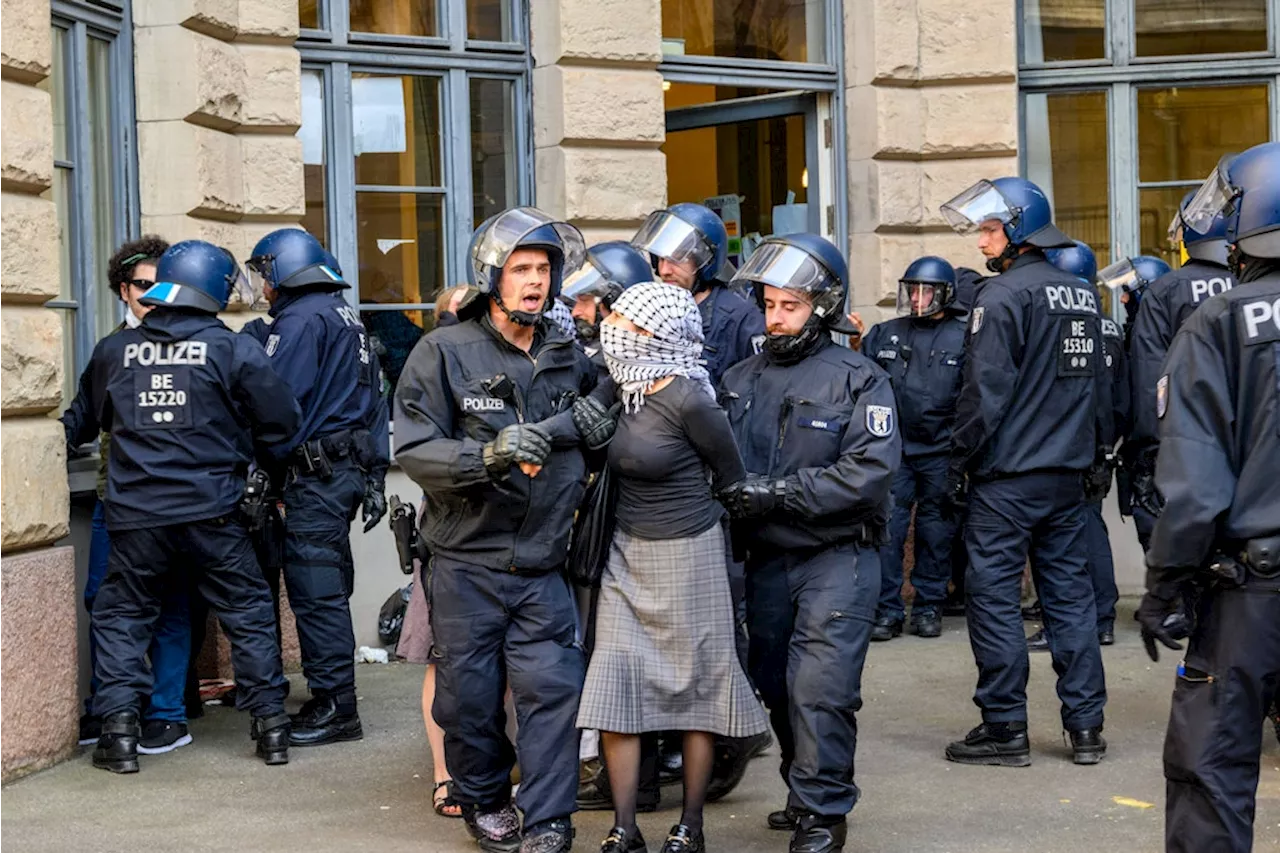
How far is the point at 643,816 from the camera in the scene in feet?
20.1

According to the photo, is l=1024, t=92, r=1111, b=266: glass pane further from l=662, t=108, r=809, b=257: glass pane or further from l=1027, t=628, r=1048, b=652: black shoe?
l=1027, t=628, r=1048, b=652: black shoe

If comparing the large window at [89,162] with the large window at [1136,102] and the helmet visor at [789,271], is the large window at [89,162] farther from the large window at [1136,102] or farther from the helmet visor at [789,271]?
the large window at [1136,102]

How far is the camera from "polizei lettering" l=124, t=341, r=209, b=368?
695cm

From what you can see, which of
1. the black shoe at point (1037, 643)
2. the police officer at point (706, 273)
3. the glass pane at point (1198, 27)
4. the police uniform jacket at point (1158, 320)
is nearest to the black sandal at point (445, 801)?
the police officer at point (706, 273)

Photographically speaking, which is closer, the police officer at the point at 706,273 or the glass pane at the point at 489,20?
the police officer at the point at 706,273

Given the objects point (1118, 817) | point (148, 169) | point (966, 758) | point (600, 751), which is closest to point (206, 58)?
point (148, 169)

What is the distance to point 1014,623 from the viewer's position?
22.5 ft

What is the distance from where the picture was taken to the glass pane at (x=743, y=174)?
10953 millimetres

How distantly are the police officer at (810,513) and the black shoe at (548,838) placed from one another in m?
0.68

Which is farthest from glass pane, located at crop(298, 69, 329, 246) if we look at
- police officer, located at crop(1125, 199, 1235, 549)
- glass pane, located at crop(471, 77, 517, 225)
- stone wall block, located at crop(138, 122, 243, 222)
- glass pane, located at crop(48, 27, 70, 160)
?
police officer, located at crop(1125, 199, 1235, 549)

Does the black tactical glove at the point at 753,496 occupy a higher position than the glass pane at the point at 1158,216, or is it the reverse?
the glass pane at the point at 1158,216

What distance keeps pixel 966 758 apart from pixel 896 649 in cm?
240

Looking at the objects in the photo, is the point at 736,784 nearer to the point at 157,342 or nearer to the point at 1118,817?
the point at 1118,817

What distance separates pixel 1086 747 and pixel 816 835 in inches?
67.3
